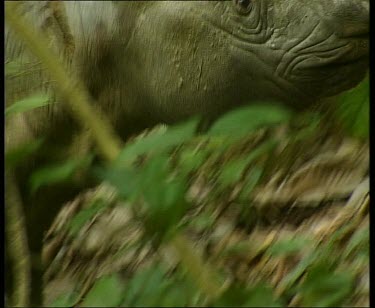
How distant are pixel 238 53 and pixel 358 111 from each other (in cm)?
43

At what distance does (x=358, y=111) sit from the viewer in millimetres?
1167

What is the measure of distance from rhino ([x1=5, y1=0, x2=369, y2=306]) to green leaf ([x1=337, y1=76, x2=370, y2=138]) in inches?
8.1

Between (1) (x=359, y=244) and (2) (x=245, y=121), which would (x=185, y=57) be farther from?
(2) (x=245, y=121)

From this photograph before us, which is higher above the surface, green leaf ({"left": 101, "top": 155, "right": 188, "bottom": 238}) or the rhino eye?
the rhino eye

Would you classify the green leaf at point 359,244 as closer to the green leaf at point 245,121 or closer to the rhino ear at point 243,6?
the rhino ear at point 243,6

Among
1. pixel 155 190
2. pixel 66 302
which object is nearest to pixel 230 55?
pixel 66 302

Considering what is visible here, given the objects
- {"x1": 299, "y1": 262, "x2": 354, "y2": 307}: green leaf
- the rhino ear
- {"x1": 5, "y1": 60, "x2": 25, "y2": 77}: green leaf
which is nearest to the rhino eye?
the rhino ear

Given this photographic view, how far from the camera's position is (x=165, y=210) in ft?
2.81

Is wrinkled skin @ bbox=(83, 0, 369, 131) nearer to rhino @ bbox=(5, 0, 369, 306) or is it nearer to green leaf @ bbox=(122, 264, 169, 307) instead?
rhino @ bbox=(5, 0, 369, 306)

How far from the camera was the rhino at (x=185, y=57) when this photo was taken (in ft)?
4.67

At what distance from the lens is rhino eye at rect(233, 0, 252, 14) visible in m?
1.53

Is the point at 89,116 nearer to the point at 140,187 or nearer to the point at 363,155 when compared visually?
the point at 140,187

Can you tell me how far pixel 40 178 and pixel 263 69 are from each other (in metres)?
0.64

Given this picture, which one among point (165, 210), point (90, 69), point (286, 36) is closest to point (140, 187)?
point (165, 210)
